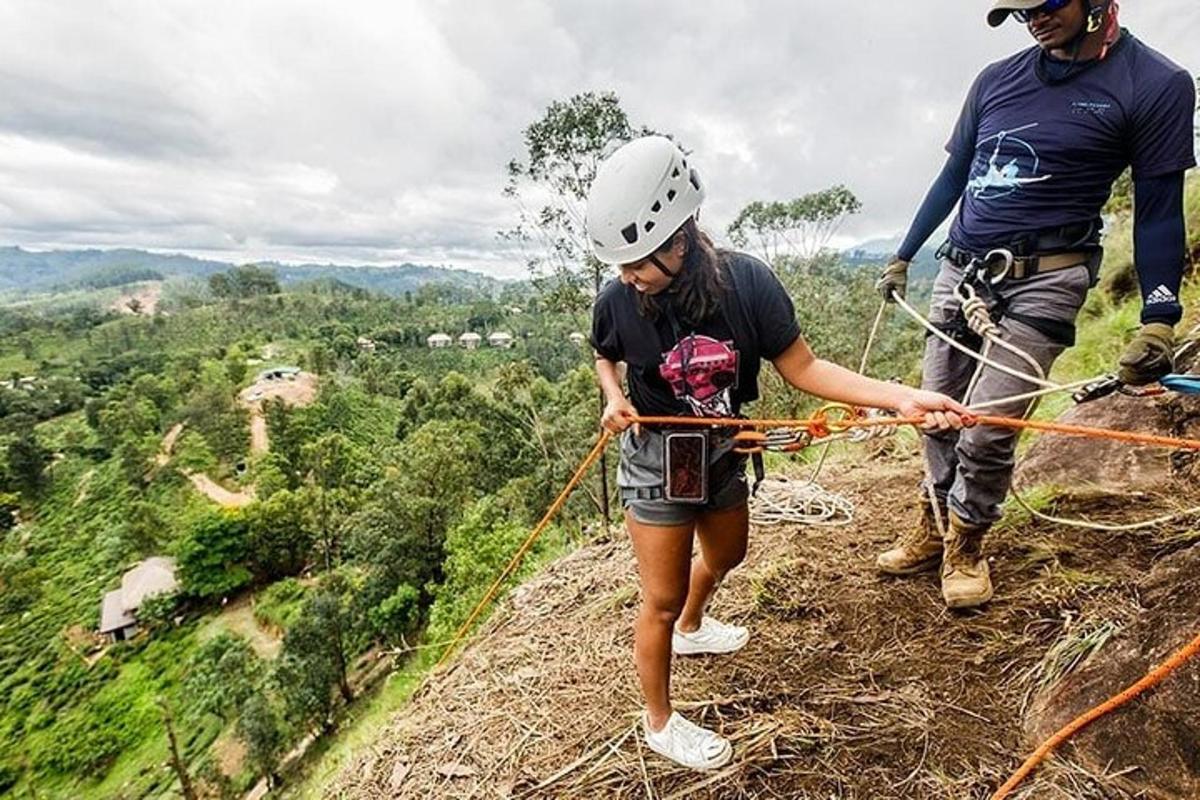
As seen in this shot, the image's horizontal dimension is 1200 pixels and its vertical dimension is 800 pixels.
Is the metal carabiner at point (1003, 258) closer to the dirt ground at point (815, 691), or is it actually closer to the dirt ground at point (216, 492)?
the dirt ground at point (815, 691)

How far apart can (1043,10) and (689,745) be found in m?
2.74

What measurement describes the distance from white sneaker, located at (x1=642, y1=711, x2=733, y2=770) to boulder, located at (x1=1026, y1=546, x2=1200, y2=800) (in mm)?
984

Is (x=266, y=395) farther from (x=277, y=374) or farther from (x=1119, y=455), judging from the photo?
(x=1119, y=455)

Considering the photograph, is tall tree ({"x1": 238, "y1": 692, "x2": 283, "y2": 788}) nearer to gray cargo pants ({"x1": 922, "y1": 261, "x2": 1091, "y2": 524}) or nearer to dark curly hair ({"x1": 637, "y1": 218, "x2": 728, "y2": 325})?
gray cargo pants ({"x1": 922, "y1": 261, "x2": 1091, "y2": 524})

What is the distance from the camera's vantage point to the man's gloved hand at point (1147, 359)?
72.1 inches

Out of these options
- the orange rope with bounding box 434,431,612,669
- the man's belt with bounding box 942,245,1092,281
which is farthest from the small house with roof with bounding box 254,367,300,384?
the man's belt with bounding box 942,245,1092,281

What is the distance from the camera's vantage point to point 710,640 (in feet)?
8.91

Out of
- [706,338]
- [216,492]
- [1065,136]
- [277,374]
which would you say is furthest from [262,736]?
[277,374]

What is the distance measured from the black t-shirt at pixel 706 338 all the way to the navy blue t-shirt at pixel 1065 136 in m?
1.10

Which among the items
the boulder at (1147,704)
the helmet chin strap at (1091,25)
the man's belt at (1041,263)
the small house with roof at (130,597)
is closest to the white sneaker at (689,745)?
the boulder at (1147,704)

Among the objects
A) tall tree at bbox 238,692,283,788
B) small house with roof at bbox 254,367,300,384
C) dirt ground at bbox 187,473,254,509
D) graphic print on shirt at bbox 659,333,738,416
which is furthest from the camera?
small house with roof at bbox 254,367,300,384

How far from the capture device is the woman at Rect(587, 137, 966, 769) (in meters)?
1.80

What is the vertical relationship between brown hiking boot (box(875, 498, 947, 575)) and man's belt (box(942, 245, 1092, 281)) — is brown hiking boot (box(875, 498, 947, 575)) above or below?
below

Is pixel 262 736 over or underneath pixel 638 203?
underneath
